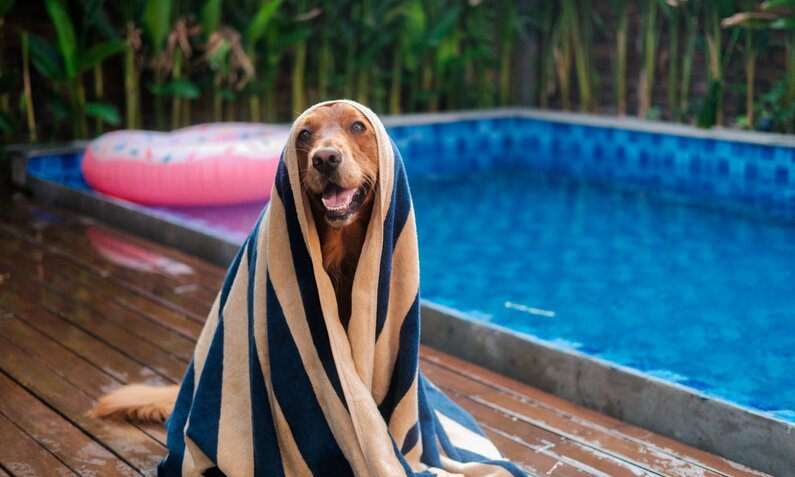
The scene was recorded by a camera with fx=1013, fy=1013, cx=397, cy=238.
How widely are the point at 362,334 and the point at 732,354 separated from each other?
2.05 meters

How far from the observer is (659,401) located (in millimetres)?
2645

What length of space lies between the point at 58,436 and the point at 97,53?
13.5 ft

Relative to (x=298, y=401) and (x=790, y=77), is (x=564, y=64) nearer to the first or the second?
(x=790, y=77)

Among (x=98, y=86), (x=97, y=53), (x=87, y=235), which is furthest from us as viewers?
(x=98, y=86)

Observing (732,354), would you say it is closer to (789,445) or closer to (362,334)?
(789,445)

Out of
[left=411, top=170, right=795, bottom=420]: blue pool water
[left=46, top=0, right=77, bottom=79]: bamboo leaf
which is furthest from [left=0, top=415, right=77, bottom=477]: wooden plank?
[left=46, top=0, right=77, bottom=79]: bamboo leaf

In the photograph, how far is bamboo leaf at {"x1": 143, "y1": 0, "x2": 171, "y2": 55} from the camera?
20.8ft

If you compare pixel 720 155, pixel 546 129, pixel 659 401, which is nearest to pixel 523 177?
pixel 546 129

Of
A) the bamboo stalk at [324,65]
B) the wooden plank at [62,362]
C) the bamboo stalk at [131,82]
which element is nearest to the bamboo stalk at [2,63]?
the bamboo stalk at [131,82]

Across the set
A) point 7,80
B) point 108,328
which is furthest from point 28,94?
point 108,328

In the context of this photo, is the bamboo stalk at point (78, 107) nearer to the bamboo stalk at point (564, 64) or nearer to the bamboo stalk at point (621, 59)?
the bamboo stalk at point (564, 64)

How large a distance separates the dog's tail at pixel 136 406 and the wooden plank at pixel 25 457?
0.67 feet

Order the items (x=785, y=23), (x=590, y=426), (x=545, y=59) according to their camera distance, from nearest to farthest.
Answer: (x=590, y=426) → (x=785, y=23) → (x=545, y=59)

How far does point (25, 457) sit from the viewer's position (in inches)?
95.9
